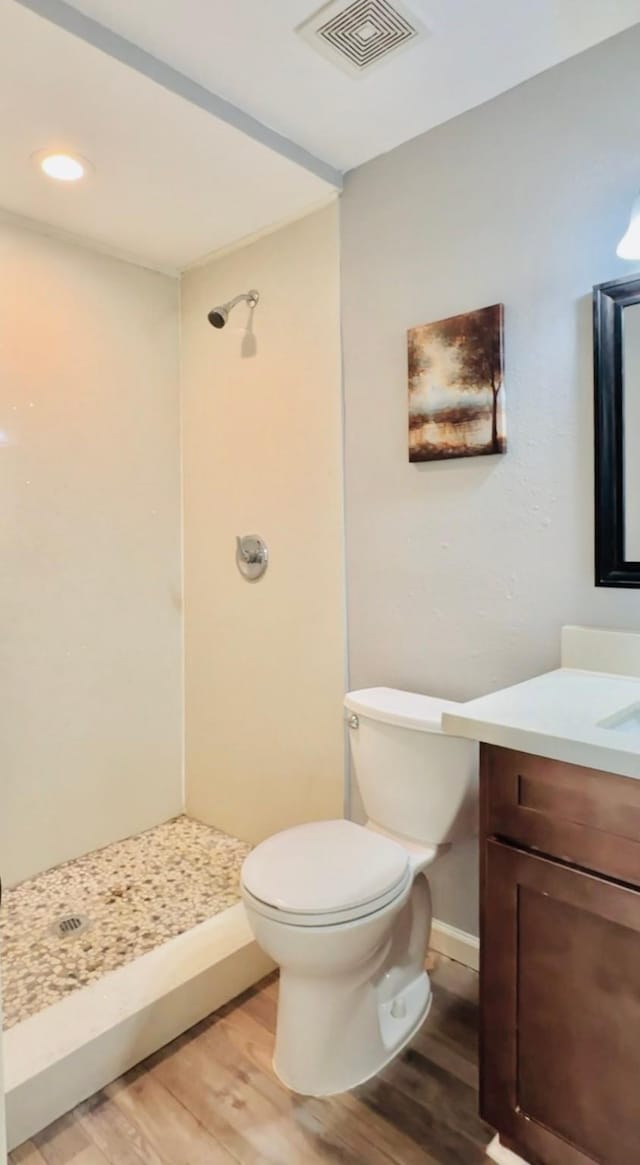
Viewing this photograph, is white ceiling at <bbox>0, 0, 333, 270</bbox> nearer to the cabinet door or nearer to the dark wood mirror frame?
the dark wood mirror frame

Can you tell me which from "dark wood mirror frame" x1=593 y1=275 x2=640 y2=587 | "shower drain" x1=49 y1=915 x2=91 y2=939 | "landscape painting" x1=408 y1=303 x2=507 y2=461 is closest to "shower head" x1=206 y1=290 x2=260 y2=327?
"landscape painting" x1=408 y1=303 x2=507 y2=461

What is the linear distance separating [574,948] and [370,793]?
2.29 ft

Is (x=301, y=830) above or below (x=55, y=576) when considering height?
below

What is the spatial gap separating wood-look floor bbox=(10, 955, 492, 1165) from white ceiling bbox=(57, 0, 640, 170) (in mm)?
2254

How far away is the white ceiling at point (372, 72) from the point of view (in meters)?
1.35

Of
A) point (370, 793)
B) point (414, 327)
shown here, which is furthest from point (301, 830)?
point (414, 327)

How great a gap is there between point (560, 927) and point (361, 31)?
1777 mm

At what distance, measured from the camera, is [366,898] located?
52.8 inches

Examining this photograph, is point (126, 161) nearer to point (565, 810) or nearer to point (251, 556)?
point (251, 556)

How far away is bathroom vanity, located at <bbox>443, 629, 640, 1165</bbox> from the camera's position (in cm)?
99

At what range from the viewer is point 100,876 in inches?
86.7

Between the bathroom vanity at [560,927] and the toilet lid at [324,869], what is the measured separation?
0.93 feet

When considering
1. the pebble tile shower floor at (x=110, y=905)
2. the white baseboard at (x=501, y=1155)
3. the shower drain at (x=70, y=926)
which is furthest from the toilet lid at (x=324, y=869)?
the shower drain at (x=70, y=926)

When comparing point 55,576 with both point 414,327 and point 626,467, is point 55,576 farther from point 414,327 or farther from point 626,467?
point 626,467
